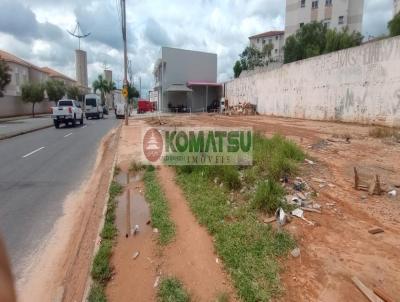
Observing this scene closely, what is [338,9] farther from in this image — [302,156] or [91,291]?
[91,291]

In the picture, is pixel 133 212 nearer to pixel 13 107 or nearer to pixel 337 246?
pixel 337 246

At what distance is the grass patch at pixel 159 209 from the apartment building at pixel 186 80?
34957 millimetres

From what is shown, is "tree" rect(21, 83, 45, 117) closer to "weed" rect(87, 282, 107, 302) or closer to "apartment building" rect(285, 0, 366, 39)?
"weed" rect(87, 282, 107, 302)

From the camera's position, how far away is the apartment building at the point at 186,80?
140 feet

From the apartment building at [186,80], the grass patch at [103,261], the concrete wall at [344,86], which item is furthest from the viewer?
the apartment building at [186,80]

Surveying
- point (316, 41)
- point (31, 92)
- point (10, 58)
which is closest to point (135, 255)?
point (31, 92)

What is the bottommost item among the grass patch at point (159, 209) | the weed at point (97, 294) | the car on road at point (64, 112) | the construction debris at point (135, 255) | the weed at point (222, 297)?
the weed at point (97, 294)

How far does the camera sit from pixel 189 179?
720 centimetres

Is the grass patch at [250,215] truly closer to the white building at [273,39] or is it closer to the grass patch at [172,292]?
the grass patch at [172,292]

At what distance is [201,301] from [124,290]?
39.6 inches

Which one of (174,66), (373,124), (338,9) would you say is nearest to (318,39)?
(338,9)

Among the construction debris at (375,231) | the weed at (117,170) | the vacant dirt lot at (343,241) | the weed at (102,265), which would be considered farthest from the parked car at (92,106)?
the construction debris at (375,231)

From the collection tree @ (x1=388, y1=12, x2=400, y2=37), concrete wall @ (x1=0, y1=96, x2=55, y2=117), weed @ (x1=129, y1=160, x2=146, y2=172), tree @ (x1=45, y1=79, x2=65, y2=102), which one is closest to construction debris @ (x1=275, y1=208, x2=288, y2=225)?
weed @ (x1=129, y1=160, x2=146, y2=172)

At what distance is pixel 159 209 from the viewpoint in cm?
567
